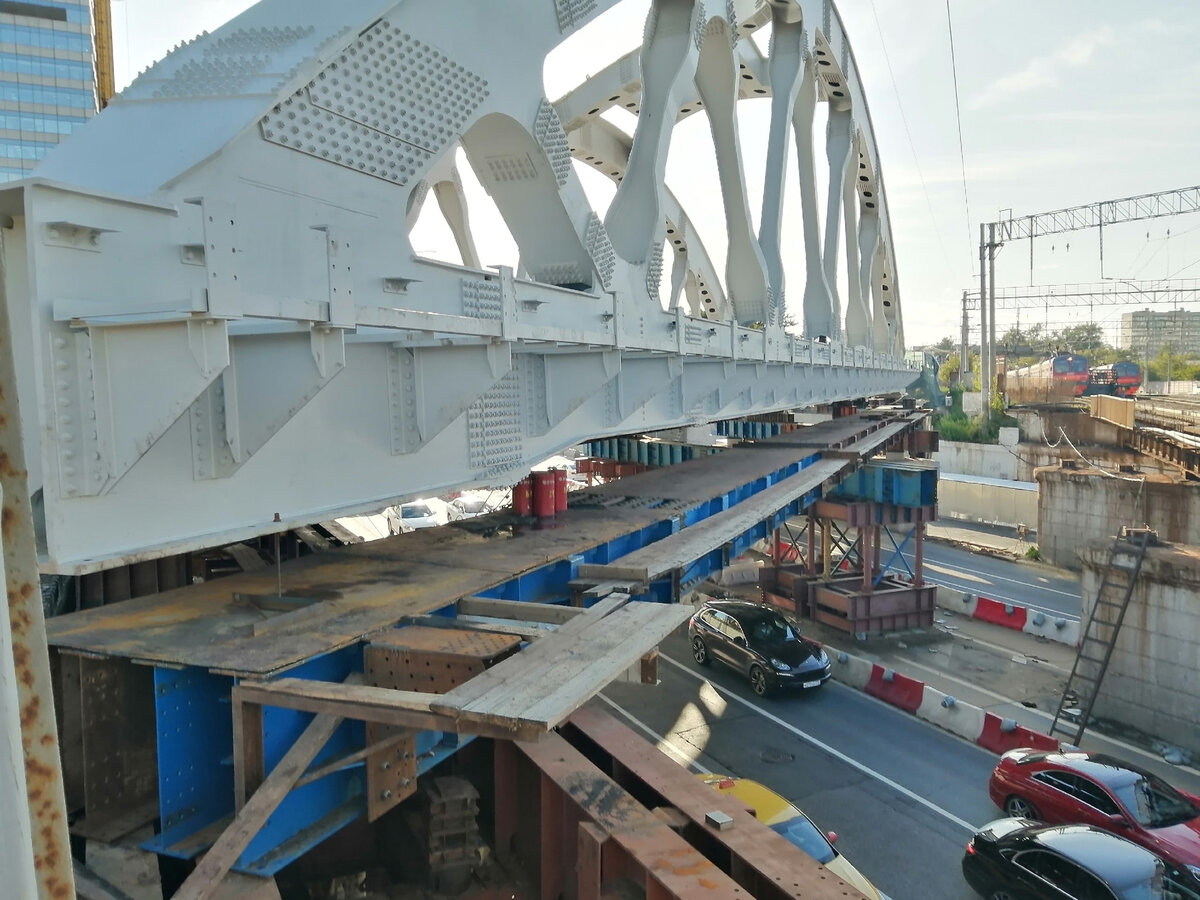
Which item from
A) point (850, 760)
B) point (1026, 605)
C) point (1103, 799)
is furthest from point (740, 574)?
point (1103, 799)

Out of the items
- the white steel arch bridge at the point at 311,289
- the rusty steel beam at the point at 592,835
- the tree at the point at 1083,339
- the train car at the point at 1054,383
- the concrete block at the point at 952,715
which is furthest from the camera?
the tree at the point at 1083,339

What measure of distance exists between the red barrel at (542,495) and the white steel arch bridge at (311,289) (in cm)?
81

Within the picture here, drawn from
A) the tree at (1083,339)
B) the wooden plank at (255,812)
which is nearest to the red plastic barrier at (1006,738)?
the wooden plank at (255,812)

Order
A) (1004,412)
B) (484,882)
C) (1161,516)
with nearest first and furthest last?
(484,882) → (1161,516) → (1004,412)

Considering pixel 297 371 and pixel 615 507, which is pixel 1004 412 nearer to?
pixel 615 507

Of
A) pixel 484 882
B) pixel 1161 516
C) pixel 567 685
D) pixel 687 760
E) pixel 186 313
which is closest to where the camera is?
pixel 186 313

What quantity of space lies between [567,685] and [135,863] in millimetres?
2281

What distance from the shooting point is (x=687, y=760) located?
1144 cm

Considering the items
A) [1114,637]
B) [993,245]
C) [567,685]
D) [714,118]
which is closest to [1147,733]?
[1114,637]

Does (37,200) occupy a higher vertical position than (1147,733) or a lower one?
higher

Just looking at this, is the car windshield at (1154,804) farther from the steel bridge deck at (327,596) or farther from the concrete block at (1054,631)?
the concrete block at (1054,631)

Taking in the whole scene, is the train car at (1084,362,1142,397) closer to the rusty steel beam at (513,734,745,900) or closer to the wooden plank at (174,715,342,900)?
the rusty steel beam at (513,734,745,900)

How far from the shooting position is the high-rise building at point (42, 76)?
53719mm

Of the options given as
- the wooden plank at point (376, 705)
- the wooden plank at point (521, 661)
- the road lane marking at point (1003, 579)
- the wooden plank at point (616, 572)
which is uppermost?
the wooden plank at point (521, 661)
